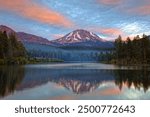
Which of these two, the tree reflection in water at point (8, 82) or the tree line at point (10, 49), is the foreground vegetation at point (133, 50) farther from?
the tree reflection in water at point (8, 82)

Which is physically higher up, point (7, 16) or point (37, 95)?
point (7, 16)

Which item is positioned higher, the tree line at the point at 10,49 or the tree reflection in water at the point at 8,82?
the tree line at the point at 10,49

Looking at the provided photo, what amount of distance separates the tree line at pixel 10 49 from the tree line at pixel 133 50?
544 inches

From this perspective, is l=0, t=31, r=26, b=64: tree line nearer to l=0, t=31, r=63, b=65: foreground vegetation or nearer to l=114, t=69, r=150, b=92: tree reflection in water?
l=0, t=31, r=63, b=65: foreground vegetation

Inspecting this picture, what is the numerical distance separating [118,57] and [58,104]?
4558cm

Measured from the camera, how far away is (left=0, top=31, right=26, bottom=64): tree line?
43781 millimetres

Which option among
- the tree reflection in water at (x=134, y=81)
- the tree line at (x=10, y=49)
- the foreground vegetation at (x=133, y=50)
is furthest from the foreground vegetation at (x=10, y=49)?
the tree reflection in water at (x=134, y=81)

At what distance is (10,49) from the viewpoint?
149 ft

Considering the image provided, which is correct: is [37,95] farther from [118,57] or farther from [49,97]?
[118,57]

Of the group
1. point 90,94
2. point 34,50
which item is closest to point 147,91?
point 90,94

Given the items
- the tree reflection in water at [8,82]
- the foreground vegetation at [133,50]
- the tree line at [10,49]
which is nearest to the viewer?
the tree reflection in water at [8,82]

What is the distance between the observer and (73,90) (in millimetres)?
10648

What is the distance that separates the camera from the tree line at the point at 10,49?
144ft

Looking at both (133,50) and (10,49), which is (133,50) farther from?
(10,49)
